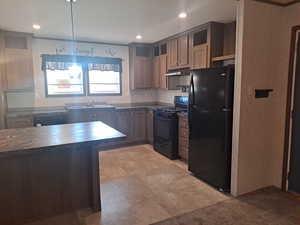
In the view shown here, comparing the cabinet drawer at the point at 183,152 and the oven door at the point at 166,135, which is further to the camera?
the oven door at the point at 166,135

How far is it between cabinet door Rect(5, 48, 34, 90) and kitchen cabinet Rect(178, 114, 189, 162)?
3.13 m

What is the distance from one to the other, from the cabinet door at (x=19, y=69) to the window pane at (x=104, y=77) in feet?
4.47

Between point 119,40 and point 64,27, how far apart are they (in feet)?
4.63

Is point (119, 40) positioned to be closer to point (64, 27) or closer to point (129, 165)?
point (64, 27)

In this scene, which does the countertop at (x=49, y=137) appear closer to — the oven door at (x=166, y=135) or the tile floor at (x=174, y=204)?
the tile floor at (x=174, y=204)

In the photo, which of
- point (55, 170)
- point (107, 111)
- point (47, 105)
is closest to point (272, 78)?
point (55, 170)

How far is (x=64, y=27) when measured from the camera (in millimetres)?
3787

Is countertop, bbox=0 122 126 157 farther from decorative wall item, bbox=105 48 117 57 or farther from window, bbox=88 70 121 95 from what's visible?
decorative wall item, bbox=105 48 117 57

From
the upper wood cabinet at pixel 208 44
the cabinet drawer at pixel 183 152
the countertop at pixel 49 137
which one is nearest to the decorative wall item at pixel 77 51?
the upper wood cabinet at pixel 208 44

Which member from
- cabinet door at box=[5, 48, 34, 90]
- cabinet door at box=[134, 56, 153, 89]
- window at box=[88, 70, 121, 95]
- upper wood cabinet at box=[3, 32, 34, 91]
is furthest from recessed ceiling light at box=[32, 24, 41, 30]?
cabinet door at box=[134, 56, 153, 89]

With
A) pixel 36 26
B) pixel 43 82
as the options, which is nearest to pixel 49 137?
pixel 36 26

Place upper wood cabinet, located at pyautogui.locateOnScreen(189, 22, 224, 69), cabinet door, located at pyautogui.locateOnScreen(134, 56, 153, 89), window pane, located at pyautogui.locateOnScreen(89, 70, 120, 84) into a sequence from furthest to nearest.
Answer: cabinet door, located at pyautogui.locateOnScreen(134, 56, 153, 89) → window pane, located at pyautogui.locateOnScreen(89, 70, 120, 84) → upper wood cabinet, located at pyautogui.locateOnScreen(189, 22, 224, 69)

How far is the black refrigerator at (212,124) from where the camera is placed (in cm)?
271

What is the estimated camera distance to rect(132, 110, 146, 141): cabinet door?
5.11 metres
